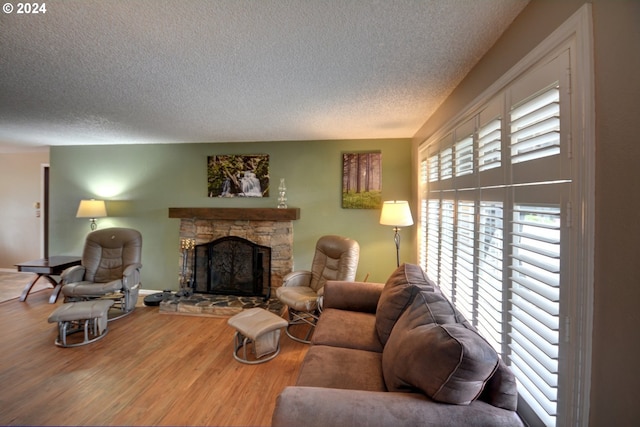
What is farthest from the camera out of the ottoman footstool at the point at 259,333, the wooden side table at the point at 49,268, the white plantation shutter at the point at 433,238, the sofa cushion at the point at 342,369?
the wooden side table at the point at 49,268

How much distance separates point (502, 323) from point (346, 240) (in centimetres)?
201

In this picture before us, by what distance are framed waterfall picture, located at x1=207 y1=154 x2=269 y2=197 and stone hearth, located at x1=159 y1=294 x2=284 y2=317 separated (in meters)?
1.58

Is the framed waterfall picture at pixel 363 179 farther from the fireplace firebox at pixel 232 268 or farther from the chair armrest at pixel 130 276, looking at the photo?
the chair armrest at pixel 130 276

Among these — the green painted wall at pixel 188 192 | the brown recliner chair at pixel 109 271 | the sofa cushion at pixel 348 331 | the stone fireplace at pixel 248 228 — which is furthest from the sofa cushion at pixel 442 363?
the brown recliner chair at pixel 109 271

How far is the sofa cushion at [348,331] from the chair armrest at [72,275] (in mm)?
3457

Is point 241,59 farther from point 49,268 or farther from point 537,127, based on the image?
point 49,268

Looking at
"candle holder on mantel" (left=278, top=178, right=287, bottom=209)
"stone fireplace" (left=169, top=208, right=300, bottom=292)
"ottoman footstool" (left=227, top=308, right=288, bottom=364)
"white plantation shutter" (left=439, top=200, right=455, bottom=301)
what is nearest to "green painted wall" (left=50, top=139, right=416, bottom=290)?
"candle holder on mantel" (left=278, top=178, right=287, bottom=209)

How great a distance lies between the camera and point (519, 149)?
126 centimetres

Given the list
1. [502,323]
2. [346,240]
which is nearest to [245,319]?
[346,240]

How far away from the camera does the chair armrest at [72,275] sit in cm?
333

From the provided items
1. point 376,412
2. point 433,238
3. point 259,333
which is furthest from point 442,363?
point 433,238

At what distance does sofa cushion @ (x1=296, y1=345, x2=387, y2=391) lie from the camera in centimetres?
142

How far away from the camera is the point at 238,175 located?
405cm

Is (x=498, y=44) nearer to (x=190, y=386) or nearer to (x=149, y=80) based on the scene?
(x=149, y=80)
